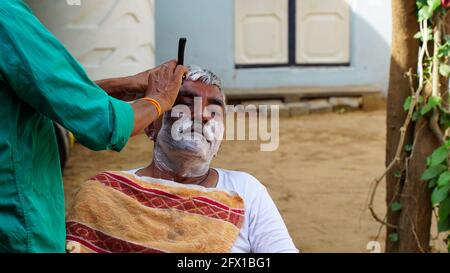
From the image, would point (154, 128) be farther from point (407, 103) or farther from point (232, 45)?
point (232, 45)

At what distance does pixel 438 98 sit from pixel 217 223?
58.0 inches

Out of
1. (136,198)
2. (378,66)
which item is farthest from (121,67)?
(136,198)

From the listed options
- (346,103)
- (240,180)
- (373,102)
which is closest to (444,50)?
(240,180)

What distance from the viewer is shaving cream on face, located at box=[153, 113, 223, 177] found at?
265 cm

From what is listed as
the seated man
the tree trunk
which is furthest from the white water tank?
the seated man

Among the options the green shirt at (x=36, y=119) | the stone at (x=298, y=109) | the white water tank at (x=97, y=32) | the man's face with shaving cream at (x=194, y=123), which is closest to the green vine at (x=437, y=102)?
the man's face with shaving cream at (x=194, y=123)

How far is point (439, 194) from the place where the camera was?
3613 millimetres

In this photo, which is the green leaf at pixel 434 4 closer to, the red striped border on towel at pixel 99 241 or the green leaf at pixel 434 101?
the green leaf at pixel 434 101

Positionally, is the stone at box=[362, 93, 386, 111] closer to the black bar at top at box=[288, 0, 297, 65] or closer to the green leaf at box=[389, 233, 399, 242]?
the black bar at top at box=[288, 0, 297, 65]

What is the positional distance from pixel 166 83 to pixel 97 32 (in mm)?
4896

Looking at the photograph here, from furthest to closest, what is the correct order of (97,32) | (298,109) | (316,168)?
(298,109), (97,32), (316,168)

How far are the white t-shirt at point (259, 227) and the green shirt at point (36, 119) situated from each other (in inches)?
27.7

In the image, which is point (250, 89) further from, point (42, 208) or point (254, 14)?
point (42, 208)

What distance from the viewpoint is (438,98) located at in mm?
3641
